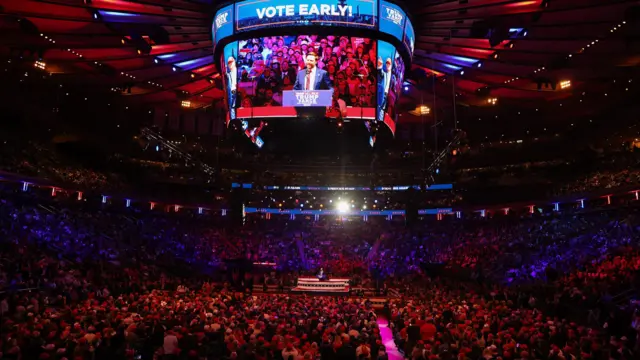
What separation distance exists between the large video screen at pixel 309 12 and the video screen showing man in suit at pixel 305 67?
0.89m

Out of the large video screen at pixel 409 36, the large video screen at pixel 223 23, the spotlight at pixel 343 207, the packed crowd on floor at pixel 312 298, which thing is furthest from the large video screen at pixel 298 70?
the spotlight at pixel 343 207

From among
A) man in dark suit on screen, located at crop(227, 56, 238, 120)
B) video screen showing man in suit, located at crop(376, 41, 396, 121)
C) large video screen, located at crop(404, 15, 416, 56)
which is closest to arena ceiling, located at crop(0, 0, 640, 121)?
large video screen, located at crop(404, 15, 416, 56)

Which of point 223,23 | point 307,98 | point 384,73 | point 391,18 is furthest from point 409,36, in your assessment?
point 223,23

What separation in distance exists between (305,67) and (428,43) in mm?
5367

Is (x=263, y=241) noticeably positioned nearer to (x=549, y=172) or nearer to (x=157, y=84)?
(x=157, y=84)

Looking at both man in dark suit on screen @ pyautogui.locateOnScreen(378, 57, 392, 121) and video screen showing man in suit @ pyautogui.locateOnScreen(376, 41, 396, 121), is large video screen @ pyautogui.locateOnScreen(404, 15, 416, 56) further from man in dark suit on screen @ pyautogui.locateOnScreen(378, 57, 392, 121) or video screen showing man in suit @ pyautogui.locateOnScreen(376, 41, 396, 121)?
man in dark suit on screen @ pyautogui.locateOnScreen(378, 57, 392, 121)

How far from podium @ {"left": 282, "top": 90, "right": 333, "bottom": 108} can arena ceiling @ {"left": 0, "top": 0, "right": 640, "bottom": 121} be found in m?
3.96

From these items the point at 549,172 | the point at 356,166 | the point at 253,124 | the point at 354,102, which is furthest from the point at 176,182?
the point at 549,172

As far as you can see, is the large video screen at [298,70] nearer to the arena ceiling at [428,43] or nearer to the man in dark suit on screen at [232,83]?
the man in dark suit on screen at [232,83]

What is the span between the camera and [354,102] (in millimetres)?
17453

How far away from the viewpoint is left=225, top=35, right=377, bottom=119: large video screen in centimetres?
1703

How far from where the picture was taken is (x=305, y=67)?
675 inches

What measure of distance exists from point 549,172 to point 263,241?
24303 mm

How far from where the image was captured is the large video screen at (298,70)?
1703 centimetres
